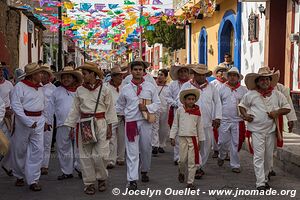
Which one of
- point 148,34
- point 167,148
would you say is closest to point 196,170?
point 167,148

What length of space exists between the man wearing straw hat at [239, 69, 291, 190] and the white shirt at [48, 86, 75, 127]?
274cm

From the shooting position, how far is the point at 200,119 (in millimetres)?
7293

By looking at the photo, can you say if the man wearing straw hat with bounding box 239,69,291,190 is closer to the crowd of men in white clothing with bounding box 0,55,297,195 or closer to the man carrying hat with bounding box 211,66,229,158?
the crowd of men in white clothing with bounding box 0,55,297,195

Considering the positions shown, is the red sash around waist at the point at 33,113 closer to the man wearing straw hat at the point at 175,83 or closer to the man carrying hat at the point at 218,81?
the man wearing straw hat at the point at 175,83

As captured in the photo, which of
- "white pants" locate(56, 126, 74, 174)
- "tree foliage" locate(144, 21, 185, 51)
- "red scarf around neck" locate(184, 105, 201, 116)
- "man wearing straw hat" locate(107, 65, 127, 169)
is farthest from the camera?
"tree foliage" locate(144, 21, 185, 51)

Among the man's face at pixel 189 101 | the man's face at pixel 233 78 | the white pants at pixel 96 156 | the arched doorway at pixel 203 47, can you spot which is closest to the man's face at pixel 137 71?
the man's face at pixel 189 101

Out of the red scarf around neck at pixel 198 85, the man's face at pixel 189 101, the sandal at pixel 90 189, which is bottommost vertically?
the sandal at pixel 90 189

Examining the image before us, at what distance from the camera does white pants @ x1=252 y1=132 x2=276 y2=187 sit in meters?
6.86

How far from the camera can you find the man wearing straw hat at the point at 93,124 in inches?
265

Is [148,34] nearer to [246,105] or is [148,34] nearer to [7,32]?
[7,32]

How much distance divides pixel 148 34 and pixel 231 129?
101ft

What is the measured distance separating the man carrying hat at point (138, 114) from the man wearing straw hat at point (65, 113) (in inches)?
36.8

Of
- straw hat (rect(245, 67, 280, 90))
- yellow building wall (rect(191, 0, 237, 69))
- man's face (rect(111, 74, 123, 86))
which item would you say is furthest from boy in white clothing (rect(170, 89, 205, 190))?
yellow building wall (rect(191, 0, 237, 69))

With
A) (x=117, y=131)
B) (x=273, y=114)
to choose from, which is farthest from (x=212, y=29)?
(x=273, y=114)
